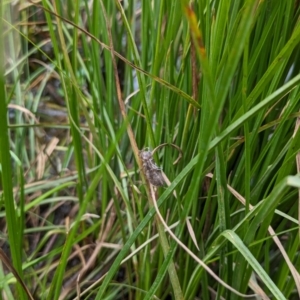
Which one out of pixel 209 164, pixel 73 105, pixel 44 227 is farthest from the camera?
pixel 44 227

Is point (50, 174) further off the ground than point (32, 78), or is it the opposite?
point (32, 78)

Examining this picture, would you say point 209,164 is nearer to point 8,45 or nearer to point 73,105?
point 73,105

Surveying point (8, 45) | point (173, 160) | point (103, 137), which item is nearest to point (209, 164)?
point (173, 160)

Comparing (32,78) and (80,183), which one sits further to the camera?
(32,78)

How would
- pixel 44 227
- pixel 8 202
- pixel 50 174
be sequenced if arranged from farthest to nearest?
pixel 50 174
pixel 44 227
pixel 8 202
